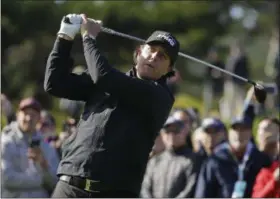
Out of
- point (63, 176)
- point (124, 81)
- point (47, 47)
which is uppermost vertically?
point (47, 47)

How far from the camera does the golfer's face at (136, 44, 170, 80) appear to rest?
5.91m

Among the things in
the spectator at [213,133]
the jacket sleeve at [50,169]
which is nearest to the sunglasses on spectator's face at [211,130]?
the spectator at [213,133]

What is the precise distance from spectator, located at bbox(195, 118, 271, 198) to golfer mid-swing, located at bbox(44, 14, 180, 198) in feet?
9.34

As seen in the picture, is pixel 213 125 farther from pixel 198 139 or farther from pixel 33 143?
pixel 33 143

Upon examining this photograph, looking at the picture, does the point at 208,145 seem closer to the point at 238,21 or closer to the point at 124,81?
the point at 124,81

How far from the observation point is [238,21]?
31.6 m

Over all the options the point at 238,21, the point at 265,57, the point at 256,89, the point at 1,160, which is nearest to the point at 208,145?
the point at 1,160

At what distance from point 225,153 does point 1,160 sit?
2.23 metres

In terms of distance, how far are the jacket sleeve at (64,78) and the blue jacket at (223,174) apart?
3058 millimetres

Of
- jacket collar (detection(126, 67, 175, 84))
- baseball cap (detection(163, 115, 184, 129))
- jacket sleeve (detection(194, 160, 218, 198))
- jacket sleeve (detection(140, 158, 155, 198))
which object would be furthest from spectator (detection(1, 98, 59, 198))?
jacket collar (detection(126, 67, 175, 84))

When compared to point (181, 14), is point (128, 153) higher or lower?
lower

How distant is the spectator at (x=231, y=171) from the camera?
8680 mm

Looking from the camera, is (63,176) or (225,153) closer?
(63,176)

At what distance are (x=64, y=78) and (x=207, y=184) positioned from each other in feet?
10.6
